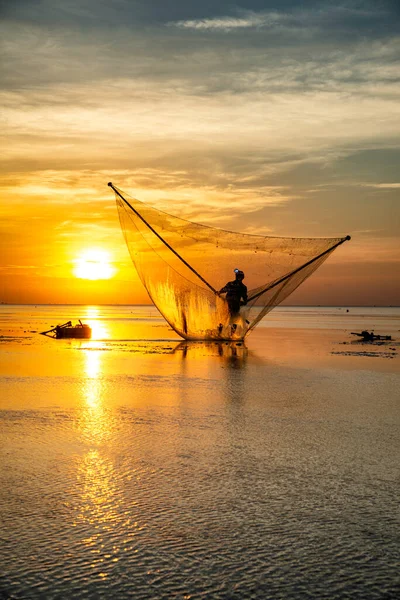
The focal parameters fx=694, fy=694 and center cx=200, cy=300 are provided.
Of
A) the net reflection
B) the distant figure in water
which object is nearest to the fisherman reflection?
the distant figure in water

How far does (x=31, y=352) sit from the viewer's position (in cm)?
1900

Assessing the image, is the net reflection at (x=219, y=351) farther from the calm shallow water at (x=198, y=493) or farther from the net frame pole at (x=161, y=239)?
the calm shallow water at (x=198, y=493)

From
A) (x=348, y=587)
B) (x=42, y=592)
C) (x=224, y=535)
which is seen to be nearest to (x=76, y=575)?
(x=42, y=592)

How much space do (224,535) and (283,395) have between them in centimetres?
655

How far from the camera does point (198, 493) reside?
17.4 ft

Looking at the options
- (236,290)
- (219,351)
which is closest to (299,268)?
(236,290)

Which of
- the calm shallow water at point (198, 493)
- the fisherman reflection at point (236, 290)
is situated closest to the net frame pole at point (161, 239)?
the fisherman reflection at point (236, 290)

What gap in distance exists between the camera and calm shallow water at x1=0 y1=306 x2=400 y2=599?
377 centimetres

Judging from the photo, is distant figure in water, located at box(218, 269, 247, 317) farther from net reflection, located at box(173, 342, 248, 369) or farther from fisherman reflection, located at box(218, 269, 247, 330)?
net reflection, located at box(173, 342, 248, 369)

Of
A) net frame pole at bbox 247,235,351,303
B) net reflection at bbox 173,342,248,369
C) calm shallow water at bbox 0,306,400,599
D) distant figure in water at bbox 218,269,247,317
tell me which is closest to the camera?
calm shallow water at bbox 0,306,400,599

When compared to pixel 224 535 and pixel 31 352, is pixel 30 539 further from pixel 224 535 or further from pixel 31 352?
pixel 31 352

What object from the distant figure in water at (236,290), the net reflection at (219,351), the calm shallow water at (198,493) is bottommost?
the calm shallow water at (198,493)

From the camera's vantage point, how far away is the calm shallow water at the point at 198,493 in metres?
3.77

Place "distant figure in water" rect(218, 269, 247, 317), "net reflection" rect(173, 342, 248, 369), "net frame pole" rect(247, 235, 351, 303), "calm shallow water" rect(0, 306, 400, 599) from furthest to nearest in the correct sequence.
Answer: "distant figure in water" rect(218, 269, 247, 317), "net frame pole" rect(247, 235, 351, 303), "net reflection" rect(173, 342, 248, 369), "calm shallow water" rect(0, 306, 400, 599)
